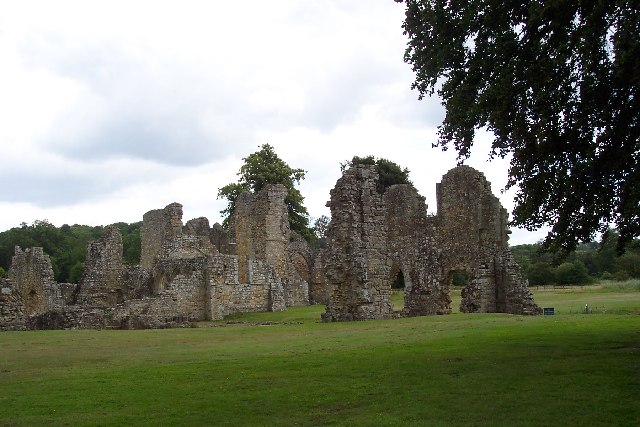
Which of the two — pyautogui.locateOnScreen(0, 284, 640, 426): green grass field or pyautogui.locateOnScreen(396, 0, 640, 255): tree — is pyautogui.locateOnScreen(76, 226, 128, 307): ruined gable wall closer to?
pyautogui.locateOnScreen(0, 284, 640, 426): green grass field

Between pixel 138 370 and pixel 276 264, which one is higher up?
pixel 276 264

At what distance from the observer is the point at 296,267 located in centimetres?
4475

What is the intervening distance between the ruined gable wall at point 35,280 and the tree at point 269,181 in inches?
842

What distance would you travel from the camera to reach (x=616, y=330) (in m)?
14.0

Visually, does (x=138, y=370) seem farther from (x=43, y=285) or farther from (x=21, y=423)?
(x=43, y=285)

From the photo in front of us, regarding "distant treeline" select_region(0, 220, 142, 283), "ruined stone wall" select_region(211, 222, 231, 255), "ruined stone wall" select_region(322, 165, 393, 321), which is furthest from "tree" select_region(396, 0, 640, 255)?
"distant treeline" select_region(0, 220, 142, 283)

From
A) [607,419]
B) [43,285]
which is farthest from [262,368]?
[43,285]

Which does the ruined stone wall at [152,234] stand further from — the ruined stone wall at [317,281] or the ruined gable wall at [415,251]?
the ruined gable wall at [415,251]

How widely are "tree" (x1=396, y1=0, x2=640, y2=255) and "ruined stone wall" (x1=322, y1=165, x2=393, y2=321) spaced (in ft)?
32.3

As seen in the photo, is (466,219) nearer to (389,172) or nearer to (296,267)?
(296,267)

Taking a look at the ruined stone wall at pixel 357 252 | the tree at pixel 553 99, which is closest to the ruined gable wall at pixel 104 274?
the ruined stone wall at pixel 357 252

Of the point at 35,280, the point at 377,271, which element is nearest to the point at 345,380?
the point at 377,271

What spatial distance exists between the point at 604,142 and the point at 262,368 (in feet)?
21.6

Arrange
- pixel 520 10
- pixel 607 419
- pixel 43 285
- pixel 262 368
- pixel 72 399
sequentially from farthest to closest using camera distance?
pixel 43 285 → pixel 520 10 → pixel 262 368 → pixel 72 399 → pixel 607 419
